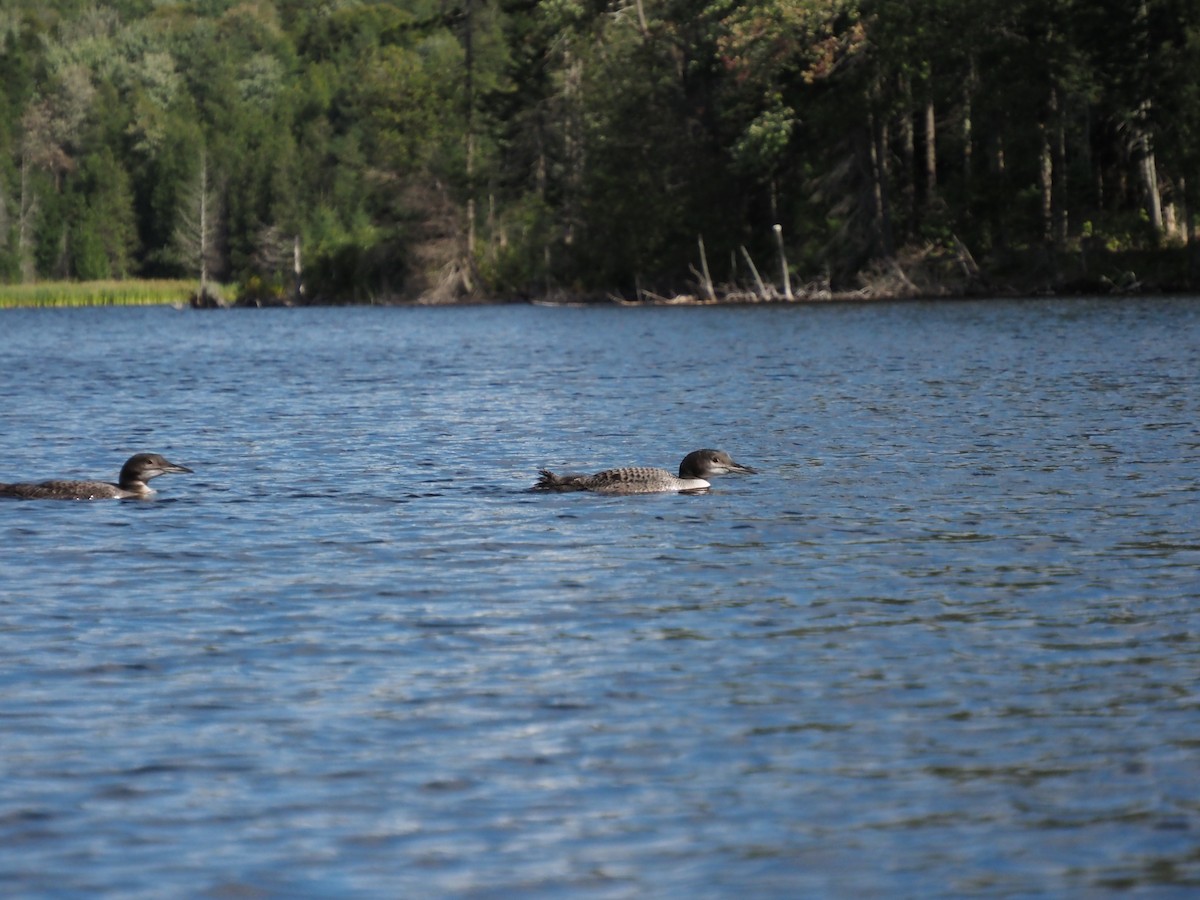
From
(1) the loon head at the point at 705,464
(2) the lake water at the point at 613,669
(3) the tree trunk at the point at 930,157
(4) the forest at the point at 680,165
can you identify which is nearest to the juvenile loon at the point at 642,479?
(1) the loon head at the point at 705,464

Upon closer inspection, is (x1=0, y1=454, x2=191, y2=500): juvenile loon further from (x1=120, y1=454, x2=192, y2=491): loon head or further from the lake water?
the lake water

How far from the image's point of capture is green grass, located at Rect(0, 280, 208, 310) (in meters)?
112

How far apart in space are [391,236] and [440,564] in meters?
99.7

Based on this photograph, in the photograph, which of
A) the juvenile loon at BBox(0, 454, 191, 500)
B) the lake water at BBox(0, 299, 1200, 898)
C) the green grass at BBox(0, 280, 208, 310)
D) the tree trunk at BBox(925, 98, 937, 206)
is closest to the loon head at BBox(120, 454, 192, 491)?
the juvenile loon at BBox(0, 454, 191, 500)

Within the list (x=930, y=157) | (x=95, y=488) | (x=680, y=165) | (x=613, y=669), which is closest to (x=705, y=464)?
(x=95, y=488)

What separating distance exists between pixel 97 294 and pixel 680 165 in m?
45.4

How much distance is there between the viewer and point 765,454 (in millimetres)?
22938

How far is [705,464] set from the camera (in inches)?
774

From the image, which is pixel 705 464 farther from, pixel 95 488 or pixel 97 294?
pixel 97 294

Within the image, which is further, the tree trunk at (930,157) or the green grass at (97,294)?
the green grass at (97,294)

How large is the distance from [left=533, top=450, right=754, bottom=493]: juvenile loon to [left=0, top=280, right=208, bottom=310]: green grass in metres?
97.9

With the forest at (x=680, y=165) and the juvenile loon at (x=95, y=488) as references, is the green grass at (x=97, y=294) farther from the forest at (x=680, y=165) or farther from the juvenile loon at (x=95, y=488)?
the juvenile loon at (x=95, y=488)

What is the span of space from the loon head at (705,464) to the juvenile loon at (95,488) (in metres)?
5.54

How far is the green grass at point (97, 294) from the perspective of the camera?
112 m
